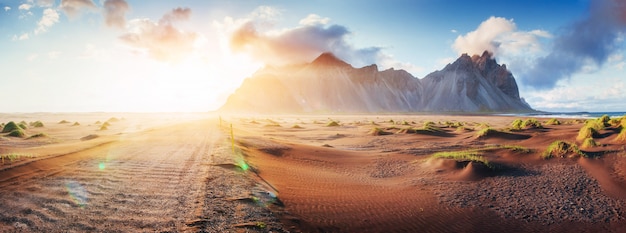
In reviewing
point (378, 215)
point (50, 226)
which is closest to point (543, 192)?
point (378, 215)

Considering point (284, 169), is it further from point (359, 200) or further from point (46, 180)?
point (46, 180)

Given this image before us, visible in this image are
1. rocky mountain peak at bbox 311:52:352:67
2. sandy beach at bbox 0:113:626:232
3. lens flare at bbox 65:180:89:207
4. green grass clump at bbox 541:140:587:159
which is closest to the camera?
sandy beach at bbox 0:113:626:232

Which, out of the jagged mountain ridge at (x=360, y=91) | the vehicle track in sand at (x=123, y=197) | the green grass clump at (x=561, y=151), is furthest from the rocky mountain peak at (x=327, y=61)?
the vehicle track in sand at (x=123, y=197)

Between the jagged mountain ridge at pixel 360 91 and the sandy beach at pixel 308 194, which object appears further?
the jagged mountain ridge at pixel 360 91

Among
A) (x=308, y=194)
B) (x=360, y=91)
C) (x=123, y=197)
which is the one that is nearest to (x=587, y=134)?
(x=308, y=194)

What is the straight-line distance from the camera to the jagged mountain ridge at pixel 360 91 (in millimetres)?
143625

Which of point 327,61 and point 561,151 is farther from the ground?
point 327,61

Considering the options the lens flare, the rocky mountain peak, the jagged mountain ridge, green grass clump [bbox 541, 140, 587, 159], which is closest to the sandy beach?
the lens flare

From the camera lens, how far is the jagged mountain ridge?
143625 millimetres

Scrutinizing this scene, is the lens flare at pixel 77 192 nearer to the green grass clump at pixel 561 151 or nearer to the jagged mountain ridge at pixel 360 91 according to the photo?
the green grass clump at pixel 561 151

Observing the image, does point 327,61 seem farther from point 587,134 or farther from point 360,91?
point 587,134

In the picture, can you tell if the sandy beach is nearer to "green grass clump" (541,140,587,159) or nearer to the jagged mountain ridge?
"green grass clump" (541,140,587,159)

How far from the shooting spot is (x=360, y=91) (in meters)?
150

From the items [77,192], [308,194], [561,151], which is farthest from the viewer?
[561,151]
